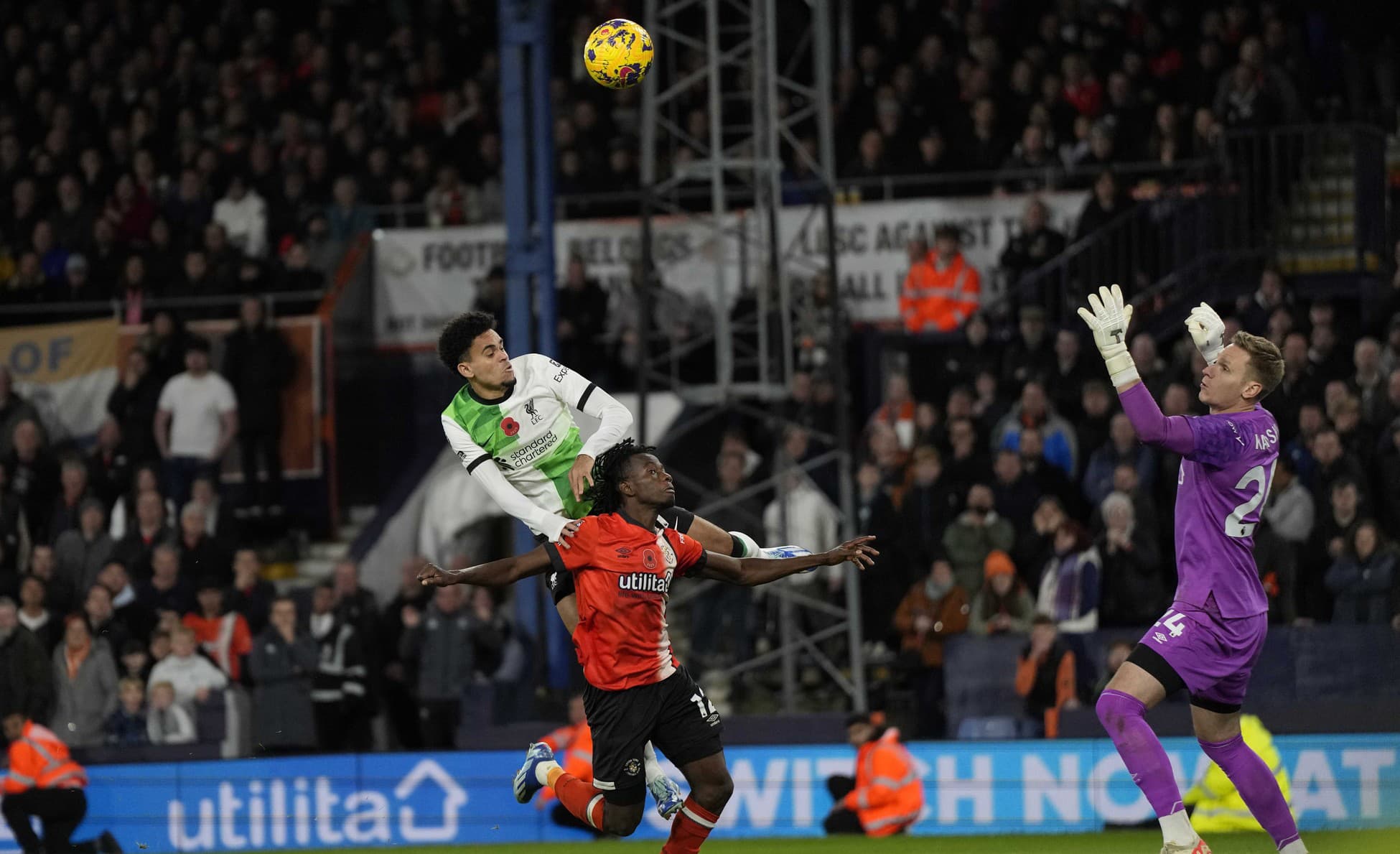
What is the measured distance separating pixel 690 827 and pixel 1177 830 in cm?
214

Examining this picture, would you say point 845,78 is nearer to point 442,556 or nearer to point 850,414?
point 850,414

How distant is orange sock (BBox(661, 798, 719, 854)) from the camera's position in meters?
8.75

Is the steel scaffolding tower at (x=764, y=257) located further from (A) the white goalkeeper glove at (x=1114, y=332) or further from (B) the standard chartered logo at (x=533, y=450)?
(A) the white goalkeeper glove at (x=1114, y=332)

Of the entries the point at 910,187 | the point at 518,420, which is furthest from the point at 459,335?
the point at 910,187

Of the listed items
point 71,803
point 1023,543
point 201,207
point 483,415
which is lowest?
point 71,803

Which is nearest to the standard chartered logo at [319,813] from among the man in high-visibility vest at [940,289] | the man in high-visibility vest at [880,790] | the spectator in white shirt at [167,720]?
the spectator in white shirt at [167,720]

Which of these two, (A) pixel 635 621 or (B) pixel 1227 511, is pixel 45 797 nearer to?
(A) pixel 635 621

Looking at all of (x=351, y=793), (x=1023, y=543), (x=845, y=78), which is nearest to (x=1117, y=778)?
(x=1023, y=543)

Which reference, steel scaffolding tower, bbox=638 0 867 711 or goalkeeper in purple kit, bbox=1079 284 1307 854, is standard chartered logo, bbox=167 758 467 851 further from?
goalkeeper in purple kit, bbox=1079 284 1307 854

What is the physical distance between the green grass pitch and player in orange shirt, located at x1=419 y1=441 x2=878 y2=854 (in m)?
3.47

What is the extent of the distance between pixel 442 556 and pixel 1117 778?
25.3 ft

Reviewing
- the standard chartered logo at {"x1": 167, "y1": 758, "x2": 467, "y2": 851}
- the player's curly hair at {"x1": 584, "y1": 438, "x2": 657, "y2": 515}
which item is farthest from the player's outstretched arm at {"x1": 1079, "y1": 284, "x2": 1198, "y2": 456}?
the standard chartered logo at {"x1": 167, "y1": 758, "x2": 467, "y2": 851}

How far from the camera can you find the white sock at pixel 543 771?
30.7 feet

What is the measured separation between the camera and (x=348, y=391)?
20.7m
